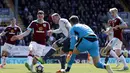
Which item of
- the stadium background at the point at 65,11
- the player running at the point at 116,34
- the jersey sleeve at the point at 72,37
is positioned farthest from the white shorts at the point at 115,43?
the stadium background at the point at 65,11

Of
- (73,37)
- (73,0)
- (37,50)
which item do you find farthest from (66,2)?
(73,37)

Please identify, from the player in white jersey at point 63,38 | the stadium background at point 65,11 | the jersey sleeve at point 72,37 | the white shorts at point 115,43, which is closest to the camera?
A: the jersey sleeve at point 72,37

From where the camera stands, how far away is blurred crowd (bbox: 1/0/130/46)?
3814 cm

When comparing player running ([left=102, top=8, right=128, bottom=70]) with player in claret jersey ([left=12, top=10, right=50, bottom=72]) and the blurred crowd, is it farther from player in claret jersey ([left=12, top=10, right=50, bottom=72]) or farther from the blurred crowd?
the blurred crowd

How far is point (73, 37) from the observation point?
46.1 feet

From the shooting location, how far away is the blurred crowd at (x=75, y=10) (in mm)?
38138

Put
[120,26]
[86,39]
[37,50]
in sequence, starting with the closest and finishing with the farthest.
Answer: [86,39] → [37,50] → [120,26]

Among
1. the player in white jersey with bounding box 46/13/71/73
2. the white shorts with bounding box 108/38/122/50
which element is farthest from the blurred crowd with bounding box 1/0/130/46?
the player in white jersey with bounding box 46/13/71/73

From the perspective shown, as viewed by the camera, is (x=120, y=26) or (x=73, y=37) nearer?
(x=73, y=37)

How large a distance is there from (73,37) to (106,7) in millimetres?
29995

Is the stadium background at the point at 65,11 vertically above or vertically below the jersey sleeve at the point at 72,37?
above

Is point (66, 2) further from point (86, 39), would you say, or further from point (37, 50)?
point (86, 39)

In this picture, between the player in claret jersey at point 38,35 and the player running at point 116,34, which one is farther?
the player running at point 116,34

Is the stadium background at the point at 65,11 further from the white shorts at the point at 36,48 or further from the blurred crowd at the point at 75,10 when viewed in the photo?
the white shorts at the point at 36,48
